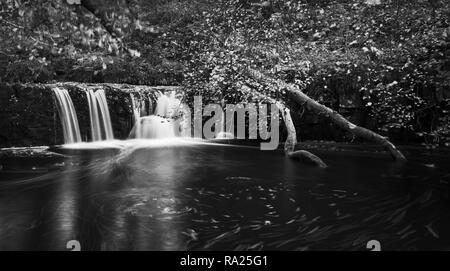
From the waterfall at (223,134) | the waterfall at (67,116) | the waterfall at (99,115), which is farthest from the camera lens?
the waterfall at (223,134)

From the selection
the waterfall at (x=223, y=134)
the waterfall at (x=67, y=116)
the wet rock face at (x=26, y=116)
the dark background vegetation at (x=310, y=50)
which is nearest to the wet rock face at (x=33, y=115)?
the wet rock face at (x=26, y=116)

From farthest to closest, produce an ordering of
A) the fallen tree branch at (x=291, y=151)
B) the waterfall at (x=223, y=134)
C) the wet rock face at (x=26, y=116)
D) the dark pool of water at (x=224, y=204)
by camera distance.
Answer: the waterfall at (x=223, y=134)
the wet rock face at (x=26, y=116)
the fallen tree branch at (x=291, y=151)
the dark pool of water at (x=224, y=204)

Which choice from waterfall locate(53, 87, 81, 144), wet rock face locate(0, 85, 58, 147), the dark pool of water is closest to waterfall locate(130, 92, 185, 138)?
waterfall locate(53, 87, 81, 144)

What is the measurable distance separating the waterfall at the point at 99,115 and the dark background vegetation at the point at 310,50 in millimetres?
2730

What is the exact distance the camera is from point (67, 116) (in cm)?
1515

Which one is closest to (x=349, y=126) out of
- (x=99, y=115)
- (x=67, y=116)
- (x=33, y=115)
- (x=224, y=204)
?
(x=224, y=204)

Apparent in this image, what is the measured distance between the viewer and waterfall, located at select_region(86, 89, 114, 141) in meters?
15.6

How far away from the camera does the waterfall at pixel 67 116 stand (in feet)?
49.2

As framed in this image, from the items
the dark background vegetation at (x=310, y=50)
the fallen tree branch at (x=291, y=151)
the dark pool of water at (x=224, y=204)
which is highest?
the dark background vegetation at (x=310, y=50)

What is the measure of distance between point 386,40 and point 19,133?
13137 millimetres

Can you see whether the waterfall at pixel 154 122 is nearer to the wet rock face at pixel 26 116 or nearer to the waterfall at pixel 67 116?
the waterfall at pixel 67 116

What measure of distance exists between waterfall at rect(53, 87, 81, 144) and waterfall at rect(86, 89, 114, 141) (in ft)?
2.10

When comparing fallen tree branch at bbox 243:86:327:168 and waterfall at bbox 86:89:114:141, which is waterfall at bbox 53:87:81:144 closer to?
waterfall at bbox 86:89:114:141
